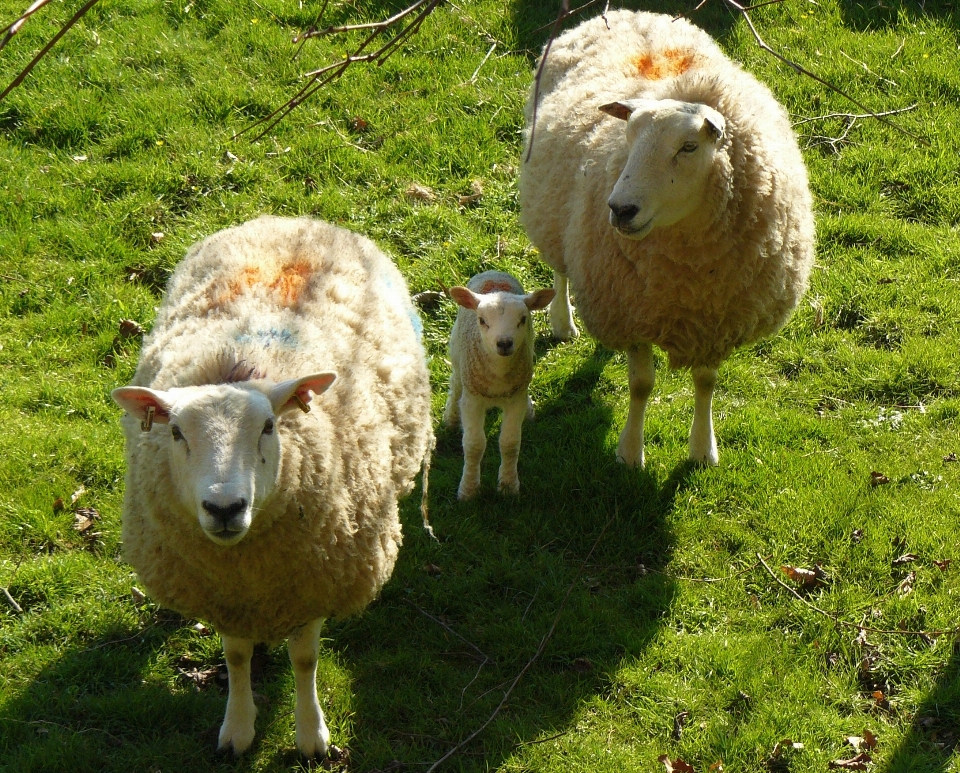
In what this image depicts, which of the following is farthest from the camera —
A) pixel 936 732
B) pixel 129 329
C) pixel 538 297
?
pixel 129 329

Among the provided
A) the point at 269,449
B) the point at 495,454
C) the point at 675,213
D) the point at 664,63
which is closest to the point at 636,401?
the point at 495,454

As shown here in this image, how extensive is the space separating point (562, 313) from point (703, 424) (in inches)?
52.8

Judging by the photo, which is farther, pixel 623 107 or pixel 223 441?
pixel 623 107

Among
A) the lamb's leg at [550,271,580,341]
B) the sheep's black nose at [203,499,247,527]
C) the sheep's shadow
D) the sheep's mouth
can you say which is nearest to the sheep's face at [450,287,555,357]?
the sheep's mouth

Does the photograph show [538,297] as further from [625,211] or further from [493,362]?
[625,211]

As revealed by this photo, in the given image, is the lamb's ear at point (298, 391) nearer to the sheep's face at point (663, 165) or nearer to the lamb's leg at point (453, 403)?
the sheep's face at point (663, 165)

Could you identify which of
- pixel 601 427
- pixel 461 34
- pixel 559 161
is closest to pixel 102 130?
pixel 461 34

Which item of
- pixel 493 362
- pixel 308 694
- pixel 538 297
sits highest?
pixel 538 297

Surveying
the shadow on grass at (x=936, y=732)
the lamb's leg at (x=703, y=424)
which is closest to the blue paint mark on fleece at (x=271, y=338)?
the lamb's leg at (x=703, y=424)

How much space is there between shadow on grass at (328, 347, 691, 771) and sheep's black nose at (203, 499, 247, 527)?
1468mm

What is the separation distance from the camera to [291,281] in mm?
4297

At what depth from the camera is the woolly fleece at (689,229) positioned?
15.6ft

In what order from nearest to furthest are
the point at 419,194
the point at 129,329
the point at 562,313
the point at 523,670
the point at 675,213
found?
the point at 523,670 → the point at 675,213 → the point at 129,329 → the point at 562,313 → the point at 419,194

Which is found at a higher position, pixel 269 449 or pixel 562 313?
pixel 269 449
